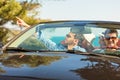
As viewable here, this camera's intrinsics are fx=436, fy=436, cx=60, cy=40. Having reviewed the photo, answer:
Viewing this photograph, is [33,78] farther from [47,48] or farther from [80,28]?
[80,28]

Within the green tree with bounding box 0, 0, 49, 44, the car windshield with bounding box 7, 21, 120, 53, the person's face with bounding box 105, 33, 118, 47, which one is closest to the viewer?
the car windshield with bounding box 7, 21, 120, 53

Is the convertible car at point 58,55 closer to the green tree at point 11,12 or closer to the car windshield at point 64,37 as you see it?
the car windshield at point 64,37

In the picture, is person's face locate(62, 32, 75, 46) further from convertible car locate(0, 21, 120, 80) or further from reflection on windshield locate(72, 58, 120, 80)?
reflection on windshield locate(72, 58, 120, 80)

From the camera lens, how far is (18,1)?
23.0 m

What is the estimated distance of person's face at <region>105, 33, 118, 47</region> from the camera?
4.99 metres

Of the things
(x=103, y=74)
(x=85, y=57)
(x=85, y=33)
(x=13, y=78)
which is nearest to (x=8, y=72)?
(x=13, y=78)

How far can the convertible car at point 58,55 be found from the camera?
10.7 ft

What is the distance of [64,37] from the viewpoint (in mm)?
5004

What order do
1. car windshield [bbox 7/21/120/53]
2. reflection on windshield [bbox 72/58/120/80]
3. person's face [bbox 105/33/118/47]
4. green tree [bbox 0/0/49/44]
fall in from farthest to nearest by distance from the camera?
green tree [bbox 0/0/49/44] < person's face [bbox 105/33/118/47] < car windshield [bbox 7/21/120/53] < reflection on windshield [bbox 72/58/120/80]

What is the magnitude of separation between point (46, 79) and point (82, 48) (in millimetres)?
1592

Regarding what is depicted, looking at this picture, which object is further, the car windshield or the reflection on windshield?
the car windshield

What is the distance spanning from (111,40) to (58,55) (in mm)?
1137

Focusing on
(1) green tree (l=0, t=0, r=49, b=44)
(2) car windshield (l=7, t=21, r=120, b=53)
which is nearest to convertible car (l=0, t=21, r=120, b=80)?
(2) car windshield (l=7, t=21, r=120, b=53)

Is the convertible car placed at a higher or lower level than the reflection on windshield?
higher
